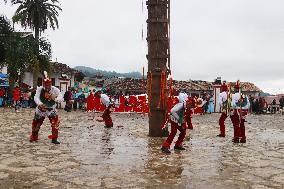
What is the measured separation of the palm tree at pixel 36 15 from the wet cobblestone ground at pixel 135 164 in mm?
31565

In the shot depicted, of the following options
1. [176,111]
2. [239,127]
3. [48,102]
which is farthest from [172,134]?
[48,102]

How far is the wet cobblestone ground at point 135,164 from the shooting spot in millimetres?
6336

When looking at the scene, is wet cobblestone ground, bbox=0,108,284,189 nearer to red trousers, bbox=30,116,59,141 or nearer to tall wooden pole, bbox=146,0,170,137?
red trousers, bbox=30,116,59,141

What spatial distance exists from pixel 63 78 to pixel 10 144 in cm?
2337

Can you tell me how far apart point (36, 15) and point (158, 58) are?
104 ft

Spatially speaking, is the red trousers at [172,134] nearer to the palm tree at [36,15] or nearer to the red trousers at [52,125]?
the red trousers at [52,125]

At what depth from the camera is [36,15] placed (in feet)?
136

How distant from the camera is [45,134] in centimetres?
1253

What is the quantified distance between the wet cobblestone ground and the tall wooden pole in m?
1.12

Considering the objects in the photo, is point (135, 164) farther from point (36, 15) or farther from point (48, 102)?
point (36, 15)

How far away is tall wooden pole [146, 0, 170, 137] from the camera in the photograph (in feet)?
40.4

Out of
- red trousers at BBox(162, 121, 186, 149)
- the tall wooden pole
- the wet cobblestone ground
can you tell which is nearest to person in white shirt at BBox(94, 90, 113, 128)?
the tall wooden pole


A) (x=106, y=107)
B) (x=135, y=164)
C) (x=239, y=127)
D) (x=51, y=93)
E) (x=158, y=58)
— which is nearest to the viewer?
(x=135, y=164)

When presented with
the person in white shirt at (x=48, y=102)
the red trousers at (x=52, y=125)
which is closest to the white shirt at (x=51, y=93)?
the person in white shirt at (x=48, y=102)
